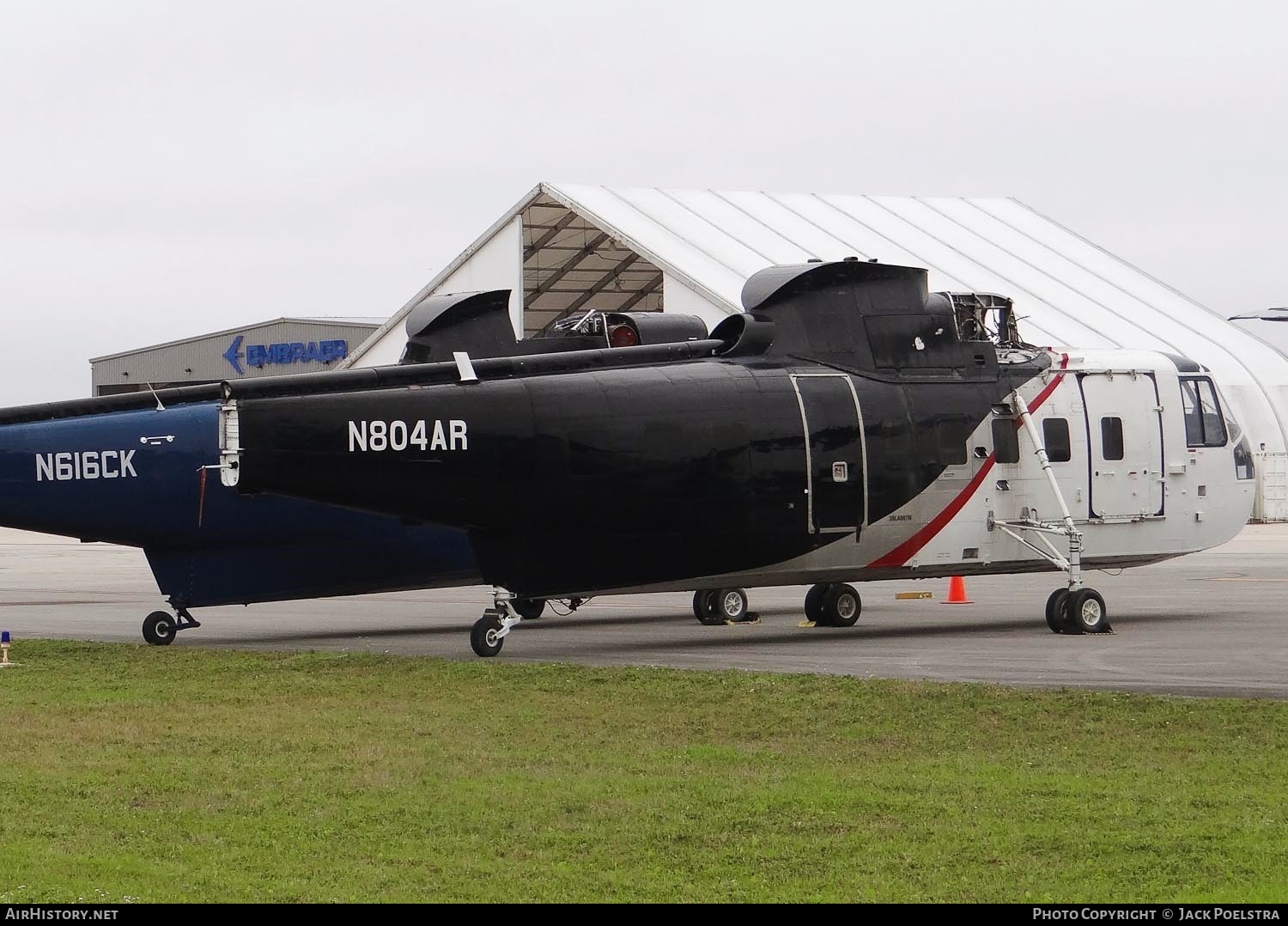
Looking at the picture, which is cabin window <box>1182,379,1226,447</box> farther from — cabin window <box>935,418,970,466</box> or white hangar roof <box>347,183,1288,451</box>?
white hangar roof <box>347,183,1288,451</box>

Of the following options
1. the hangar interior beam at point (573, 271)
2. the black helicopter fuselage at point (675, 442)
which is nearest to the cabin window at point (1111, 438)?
the black helicopter fuselage at point (675, 442)

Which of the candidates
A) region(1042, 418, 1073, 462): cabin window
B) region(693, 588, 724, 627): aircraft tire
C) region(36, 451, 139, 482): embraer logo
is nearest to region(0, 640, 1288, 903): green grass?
region(36, 451, 139, 482): embraer logo

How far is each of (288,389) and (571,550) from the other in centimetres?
362

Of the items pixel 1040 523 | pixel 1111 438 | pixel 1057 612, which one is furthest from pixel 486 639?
pixel 1111 438

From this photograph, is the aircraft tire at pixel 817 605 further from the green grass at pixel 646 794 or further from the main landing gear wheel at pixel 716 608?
the green grass at pixel 646 794

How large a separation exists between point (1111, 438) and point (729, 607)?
5.98m

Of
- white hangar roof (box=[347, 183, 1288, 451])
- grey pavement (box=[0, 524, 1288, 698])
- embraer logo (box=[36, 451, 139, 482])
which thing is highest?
white hangar roof (box=[347, 183, 1288, 451])

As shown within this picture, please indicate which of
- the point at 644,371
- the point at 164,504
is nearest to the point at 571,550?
the point at 644,371

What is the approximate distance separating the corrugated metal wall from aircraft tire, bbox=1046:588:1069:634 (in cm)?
6414

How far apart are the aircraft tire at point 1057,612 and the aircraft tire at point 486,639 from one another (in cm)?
700

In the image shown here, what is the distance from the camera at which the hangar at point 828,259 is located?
2115 inches

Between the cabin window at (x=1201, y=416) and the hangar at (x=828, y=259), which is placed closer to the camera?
the cabin window at (x=1201, y=416)

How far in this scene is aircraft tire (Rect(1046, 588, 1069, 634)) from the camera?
2072 cm
